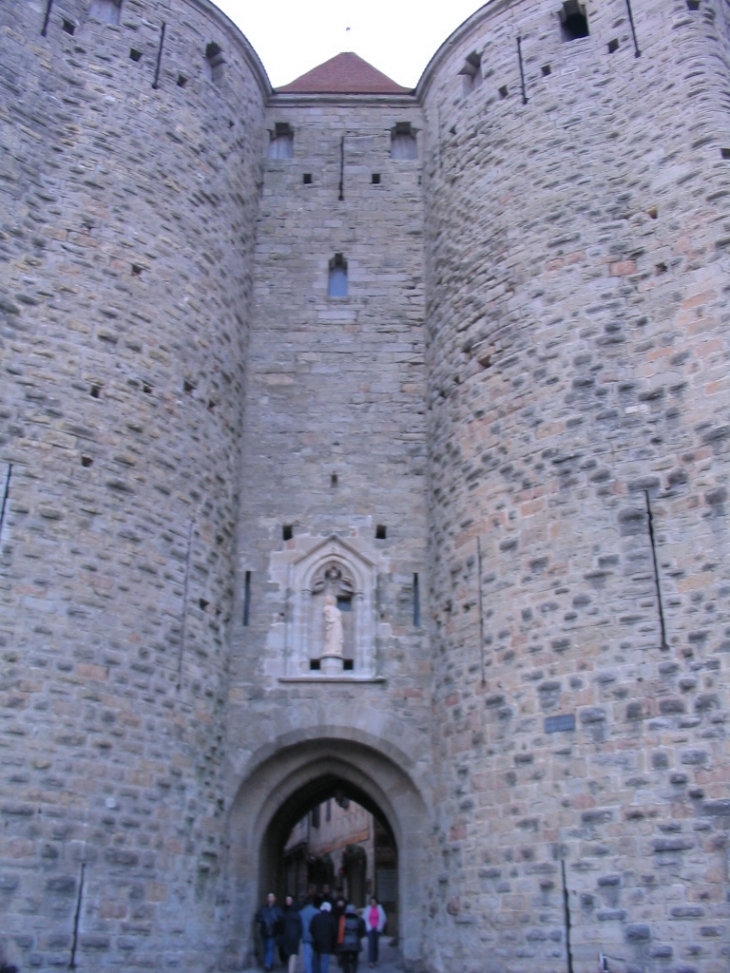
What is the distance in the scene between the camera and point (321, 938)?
28.1 feet

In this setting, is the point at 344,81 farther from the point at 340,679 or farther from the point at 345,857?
the point at 345,857

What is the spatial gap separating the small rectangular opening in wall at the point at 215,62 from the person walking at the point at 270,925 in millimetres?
8706

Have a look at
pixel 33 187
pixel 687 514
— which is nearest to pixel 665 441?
pixel 687 514

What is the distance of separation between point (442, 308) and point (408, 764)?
4.58 metres

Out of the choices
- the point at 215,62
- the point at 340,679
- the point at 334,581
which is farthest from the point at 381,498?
the point at 215,62

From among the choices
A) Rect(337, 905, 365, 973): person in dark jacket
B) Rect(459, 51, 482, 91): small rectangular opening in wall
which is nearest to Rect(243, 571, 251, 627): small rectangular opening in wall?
Rect(337, 905, 365, 973): person in dark jacket

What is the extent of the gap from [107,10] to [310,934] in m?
9.29

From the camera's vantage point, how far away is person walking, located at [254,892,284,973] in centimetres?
885

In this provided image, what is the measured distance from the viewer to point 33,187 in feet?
30.0

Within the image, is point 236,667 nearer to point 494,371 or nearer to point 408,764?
point 408,764

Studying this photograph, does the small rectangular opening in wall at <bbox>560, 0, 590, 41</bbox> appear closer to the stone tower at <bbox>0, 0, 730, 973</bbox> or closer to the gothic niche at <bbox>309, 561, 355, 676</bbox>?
the stone tower at <bbox>0, 0, 730, 973</bbox>

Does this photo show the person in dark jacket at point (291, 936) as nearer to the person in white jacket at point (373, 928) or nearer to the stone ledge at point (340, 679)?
the person in white jacket at point (373, 928)

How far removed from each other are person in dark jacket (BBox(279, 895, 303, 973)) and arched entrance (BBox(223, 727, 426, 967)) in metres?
0.42

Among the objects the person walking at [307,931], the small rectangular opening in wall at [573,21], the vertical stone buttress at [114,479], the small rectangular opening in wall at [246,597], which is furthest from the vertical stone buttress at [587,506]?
the vertical stone buttress at [114,479]
